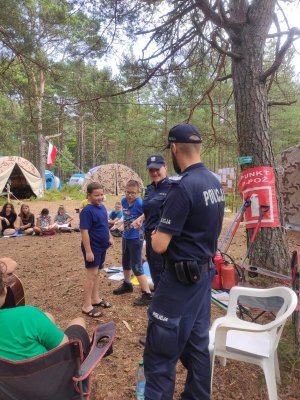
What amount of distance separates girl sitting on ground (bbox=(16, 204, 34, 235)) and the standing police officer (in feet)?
24.4

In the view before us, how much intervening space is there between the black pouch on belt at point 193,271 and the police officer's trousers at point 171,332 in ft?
0.21

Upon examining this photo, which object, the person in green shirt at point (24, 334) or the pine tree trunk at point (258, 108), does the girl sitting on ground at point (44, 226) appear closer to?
the pine tree trunk at point (258, 108)

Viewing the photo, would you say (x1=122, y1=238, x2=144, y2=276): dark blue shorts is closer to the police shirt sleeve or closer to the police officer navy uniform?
the police officer navy uniform

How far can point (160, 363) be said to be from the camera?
1785 mm

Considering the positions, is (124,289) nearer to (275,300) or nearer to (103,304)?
(103,304)

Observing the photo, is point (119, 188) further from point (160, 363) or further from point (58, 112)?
point (160, 363)

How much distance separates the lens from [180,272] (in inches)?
69.2

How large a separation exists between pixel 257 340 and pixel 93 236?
74.0 inches

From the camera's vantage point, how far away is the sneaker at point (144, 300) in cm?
369

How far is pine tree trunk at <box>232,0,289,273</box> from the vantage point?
155 inches

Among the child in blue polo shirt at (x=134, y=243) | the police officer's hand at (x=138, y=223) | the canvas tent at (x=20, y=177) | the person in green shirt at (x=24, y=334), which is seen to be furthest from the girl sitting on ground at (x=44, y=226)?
the person in green shirt at (x=24, y=334)

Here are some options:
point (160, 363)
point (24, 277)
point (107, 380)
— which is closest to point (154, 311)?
point (160, 363)

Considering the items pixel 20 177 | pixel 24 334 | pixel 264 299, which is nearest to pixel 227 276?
pixel 264 299

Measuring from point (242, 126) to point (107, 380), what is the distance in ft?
10.4
